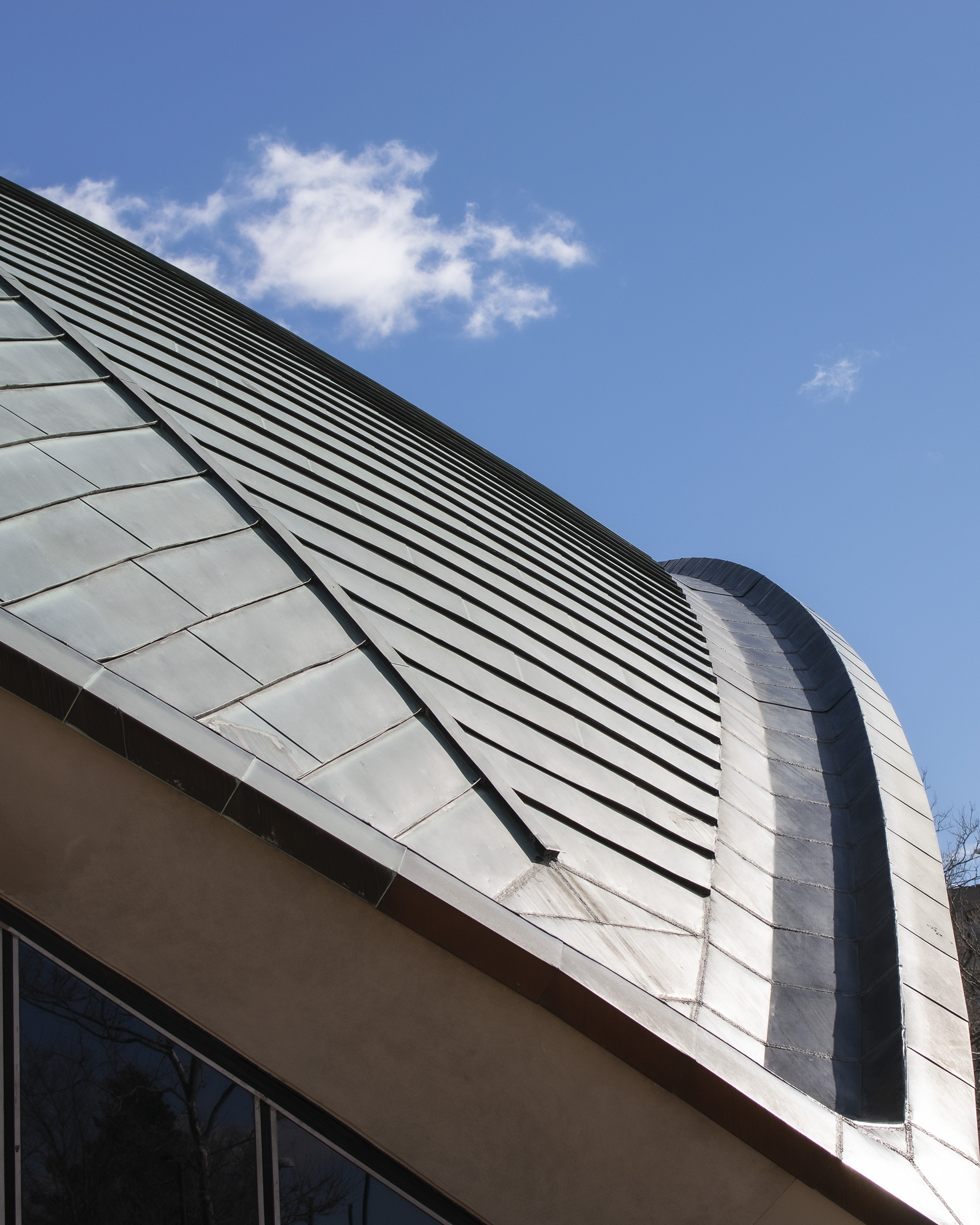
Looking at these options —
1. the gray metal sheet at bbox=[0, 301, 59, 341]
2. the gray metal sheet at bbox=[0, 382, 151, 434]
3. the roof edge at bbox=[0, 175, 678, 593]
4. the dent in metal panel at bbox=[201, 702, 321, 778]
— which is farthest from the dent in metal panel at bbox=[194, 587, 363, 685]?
the roof edge at bbox=[0, 175, 678, 593]

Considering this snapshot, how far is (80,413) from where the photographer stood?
17.1ft

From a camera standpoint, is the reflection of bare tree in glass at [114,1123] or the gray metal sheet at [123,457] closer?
the reflection of bare tree in glass at [114,1123]

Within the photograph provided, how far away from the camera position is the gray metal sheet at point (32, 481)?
4160 mm

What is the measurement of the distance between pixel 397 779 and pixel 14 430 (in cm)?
248

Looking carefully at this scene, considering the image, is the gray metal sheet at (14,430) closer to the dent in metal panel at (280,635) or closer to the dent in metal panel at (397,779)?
the dent in metal panel at (280,635)

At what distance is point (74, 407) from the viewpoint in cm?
524

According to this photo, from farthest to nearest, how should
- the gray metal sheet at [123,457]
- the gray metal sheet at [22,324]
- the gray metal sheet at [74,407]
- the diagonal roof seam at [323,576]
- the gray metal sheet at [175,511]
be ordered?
the gray metal sheet at [22,324] < the gray metal sheet at [74,407] < the gray metal sheet at [123,457] < the gray metal sheet at [175,511] < the diagonal roof seam at [323,576]

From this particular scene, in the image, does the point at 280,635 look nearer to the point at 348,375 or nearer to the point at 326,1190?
the point at 326,1190

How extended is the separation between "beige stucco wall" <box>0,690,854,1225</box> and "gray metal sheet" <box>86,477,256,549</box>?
1449 millimetres

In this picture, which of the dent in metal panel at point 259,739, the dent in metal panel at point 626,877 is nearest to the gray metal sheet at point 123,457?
the dent in metal panel at point 259,739

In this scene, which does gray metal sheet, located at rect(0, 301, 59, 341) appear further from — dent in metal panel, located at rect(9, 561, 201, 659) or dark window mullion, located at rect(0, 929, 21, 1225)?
dark window mullion, located at rect(0, 929, 21, 1225)

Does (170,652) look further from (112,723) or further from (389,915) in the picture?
(389,915)

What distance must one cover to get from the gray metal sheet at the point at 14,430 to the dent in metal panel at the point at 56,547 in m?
0.53

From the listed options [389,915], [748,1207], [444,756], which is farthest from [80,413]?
[748,1207]
